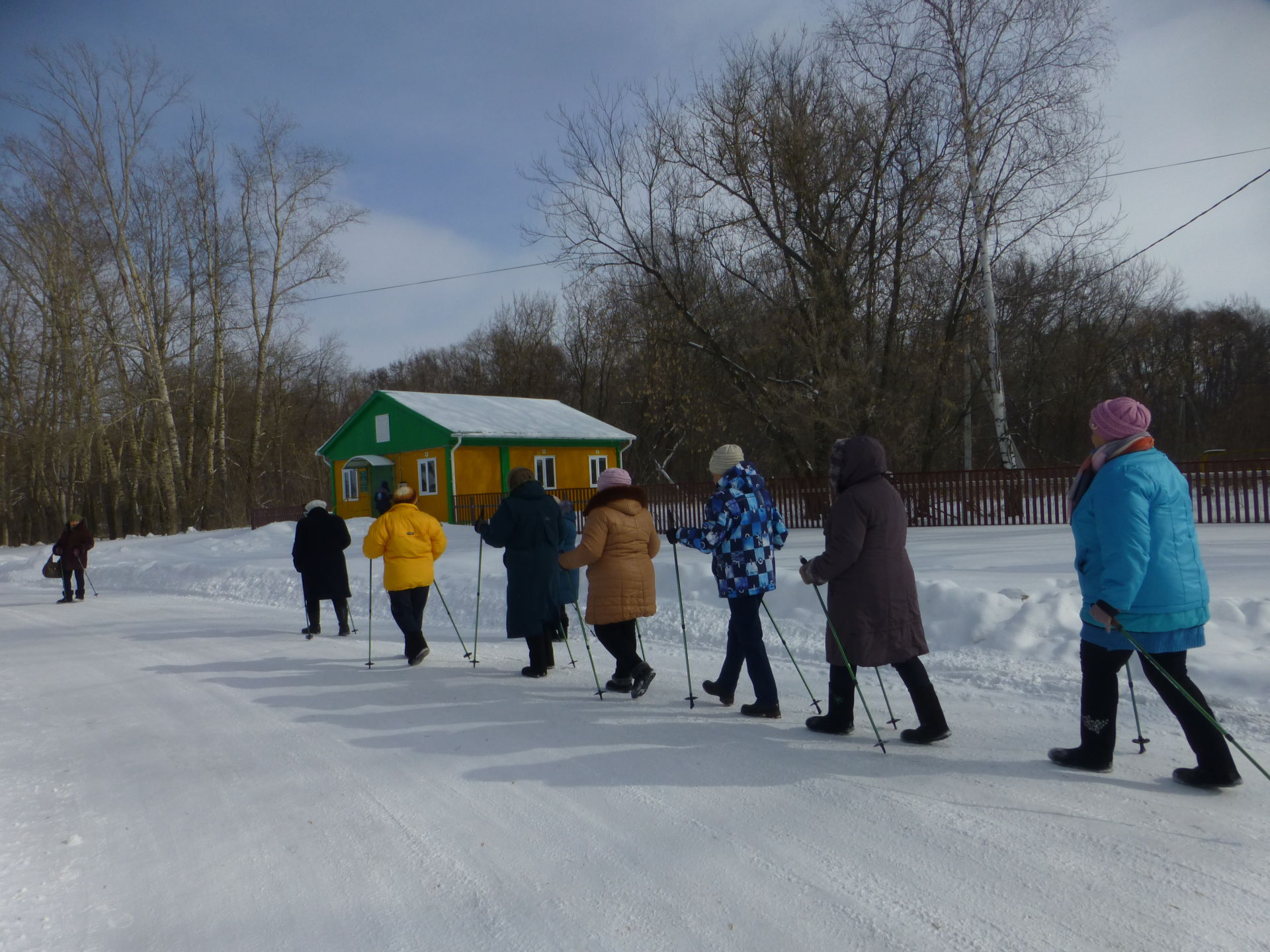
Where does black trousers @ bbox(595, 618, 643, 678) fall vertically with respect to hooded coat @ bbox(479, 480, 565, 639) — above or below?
below

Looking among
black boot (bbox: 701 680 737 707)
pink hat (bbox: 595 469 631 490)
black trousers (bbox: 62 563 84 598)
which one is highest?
pink hat (bbox: 595 469 631 490)

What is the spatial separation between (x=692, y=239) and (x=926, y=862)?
20.5 metres

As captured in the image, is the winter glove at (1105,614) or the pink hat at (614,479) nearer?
the winter glove at (1105,614)

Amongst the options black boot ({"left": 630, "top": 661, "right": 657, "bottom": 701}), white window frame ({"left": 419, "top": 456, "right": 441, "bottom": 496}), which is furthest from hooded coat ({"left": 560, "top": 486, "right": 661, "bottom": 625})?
white window frame ({"left": 419, "top": 456, "right": 441, "bottom": 496})

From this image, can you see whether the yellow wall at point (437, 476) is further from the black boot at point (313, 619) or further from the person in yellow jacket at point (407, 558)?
the person in yellow jacket at point (407, 558)

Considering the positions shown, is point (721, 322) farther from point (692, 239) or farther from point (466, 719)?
point (466, 719)

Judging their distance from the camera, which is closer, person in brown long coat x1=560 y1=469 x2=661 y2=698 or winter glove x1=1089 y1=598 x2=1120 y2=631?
winter glove x1=1089 y1=598 x2=1120 y2=631

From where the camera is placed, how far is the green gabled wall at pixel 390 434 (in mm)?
28062

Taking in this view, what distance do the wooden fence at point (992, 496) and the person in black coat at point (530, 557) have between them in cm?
769

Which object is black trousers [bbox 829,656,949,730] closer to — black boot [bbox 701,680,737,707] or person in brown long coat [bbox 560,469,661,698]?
black boot [bbox 701,680,737,707]

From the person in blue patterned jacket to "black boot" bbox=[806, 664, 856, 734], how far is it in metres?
0.46

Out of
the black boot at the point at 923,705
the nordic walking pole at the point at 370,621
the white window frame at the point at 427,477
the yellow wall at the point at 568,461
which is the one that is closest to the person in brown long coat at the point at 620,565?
the black boot at the point at 923,705

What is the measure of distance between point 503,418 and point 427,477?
3.54 meters

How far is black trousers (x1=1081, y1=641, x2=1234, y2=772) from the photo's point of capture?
3.90 m
